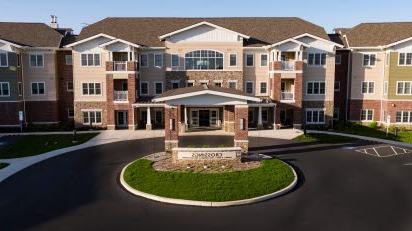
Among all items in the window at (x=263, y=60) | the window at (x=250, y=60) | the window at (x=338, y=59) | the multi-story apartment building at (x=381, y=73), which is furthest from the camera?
the window at (x=338, y=59)

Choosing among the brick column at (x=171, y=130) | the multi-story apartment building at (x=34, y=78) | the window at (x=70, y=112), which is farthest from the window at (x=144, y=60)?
the brick column at (x=171, y=130)

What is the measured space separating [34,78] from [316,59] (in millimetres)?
29512

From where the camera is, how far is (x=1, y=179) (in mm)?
18312

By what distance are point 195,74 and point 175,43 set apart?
12.5ft

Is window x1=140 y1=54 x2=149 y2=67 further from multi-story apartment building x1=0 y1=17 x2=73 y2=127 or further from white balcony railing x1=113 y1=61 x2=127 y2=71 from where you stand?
multi-story apartment building x1=0 y1=17 x2=73 y2=127

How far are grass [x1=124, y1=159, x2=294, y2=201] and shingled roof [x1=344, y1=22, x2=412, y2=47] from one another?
2428 cm

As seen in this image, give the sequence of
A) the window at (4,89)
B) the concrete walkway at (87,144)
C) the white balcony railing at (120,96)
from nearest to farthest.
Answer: the concrete walkway at (87,144) < the white balcony railing at (120,96) < the window at (4,89)

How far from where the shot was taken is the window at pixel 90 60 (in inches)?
1410

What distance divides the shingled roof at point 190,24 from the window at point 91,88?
517 centimetres

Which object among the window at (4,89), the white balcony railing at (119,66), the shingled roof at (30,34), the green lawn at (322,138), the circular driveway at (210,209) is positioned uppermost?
the shingled roof at (30,34)

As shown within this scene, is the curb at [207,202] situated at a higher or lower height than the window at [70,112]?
lower

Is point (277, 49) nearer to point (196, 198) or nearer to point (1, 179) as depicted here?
point (196, 198)

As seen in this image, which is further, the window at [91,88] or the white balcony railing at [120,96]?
Answer: the window at [91,88]

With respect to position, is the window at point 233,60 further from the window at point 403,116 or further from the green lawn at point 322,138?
the window at point 403,116
